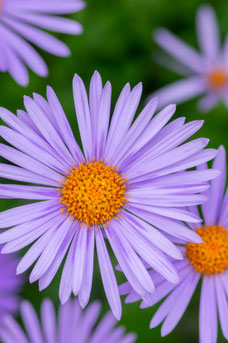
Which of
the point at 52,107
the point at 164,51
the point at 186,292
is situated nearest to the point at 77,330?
the point at 186,292

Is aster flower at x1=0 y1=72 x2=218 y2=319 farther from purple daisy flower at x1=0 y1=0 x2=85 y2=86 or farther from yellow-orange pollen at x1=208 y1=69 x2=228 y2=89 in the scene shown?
yellow-orange pollen at x1=208 y1=69 x2=228 y2=89

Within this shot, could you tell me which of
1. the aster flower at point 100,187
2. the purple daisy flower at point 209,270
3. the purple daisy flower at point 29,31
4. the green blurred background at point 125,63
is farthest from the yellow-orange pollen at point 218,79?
the aster flower at point 100,187

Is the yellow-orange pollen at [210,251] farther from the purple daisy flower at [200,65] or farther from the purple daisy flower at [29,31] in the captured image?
Result: the purple daisy flower at [200,65]

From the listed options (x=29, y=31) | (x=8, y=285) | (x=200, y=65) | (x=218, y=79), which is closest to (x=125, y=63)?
(x=200, y=65)

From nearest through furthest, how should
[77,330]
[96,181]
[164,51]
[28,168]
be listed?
[28,168]
[96,181]
[77,330]
[164,51]

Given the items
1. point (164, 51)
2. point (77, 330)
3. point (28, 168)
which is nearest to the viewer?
point (28, 168)

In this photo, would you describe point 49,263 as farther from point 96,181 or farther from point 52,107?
point 52,107
